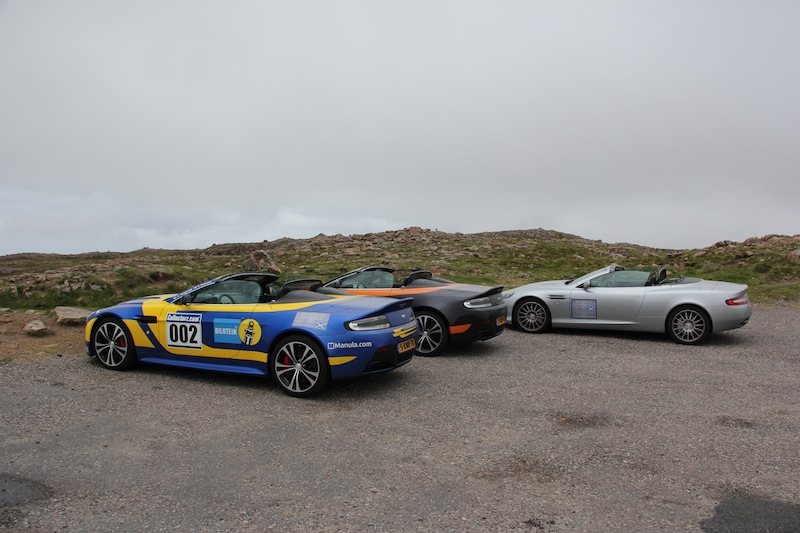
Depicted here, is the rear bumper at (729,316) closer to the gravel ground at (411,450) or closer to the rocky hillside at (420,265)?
the gravel ground at (411,450)

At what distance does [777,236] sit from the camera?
26.0 metres

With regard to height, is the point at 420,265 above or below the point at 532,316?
above

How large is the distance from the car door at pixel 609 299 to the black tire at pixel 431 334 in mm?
3011

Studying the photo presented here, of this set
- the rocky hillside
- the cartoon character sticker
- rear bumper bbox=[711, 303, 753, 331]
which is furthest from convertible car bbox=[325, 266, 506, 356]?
the rocky hillside

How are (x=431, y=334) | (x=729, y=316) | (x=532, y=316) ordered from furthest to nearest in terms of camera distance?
(x=532, y=316), (x=729, y=316), (x=431, y=334)

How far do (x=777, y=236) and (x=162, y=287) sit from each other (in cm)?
2774

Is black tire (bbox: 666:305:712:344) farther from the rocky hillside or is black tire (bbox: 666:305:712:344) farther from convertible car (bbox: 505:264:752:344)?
the rocky hillside

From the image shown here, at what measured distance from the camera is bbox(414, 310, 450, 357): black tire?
26.7 feet

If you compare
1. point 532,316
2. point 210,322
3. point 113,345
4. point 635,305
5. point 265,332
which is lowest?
point 532,316

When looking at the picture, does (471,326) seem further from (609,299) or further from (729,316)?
(729,316)

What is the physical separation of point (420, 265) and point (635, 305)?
42.4 feet

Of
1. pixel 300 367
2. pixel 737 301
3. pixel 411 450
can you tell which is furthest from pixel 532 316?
pixel 411 450

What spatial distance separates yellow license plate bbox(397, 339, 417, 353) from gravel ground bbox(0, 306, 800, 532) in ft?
1.58

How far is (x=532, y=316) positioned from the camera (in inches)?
397
